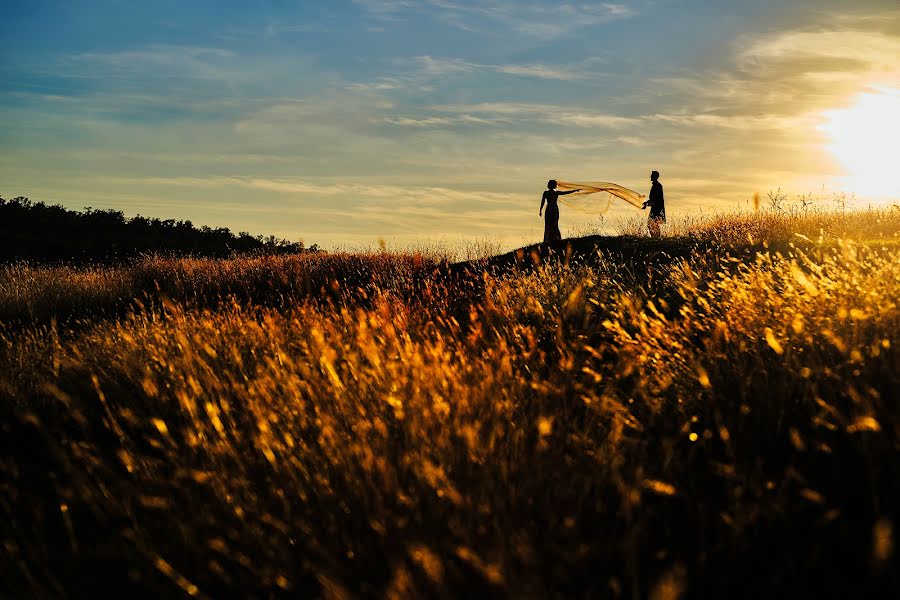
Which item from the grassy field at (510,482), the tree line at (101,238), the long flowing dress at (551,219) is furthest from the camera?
the tree line at (101,238)

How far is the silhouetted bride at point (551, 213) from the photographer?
656 inches

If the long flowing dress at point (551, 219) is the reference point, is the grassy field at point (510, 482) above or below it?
below

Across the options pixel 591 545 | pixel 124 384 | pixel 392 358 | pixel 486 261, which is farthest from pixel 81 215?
pixel 591 545

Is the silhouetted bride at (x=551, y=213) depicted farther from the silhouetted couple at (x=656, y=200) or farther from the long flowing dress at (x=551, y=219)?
the silhouetted couple at (x=656, y=200)

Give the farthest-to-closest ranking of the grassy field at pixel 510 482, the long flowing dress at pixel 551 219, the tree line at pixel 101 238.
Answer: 1. the tree line at pixel 101 238
2. the long flowing dress at pixel 551 219
3. the grassy field at pixel 510 482

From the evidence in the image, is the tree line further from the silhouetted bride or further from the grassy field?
the grassy field

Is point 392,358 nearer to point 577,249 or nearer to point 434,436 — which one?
point 434,436

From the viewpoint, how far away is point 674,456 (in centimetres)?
323

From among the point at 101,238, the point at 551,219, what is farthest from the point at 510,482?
the point at 101,238

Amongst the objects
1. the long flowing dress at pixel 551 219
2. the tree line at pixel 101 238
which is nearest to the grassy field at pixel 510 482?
the long flowing dress at pixel 551 219

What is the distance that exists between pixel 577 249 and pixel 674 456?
10.9 meters

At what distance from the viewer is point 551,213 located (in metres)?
16.7

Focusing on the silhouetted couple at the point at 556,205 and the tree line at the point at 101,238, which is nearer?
the silhouetted couple at the point at 556,205

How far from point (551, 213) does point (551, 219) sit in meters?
0.15
